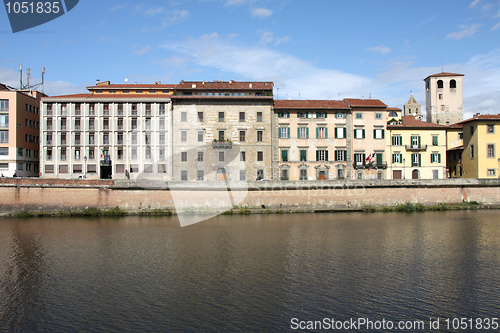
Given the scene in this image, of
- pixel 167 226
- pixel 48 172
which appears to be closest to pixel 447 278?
pixel 167 226

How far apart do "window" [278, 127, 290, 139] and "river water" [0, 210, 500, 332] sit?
20474 mm

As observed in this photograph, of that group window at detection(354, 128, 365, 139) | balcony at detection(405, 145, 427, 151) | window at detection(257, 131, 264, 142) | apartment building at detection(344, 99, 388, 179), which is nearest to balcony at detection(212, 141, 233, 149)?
window at detection(257, 131, 264, 142)

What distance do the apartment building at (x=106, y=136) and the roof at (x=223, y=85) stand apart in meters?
3.09

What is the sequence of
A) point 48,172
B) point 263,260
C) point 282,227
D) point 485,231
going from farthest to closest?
1. point 48,172
2. point 282,227
3. point 485,231
4. point 263,260

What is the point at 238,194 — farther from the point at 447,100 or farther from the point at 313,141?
the point at 447,100

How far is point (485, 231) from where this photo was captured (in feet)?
102

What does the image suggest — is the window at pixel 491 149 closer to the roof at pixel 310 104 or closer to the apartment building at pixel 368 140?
the apartment building at pixel 368 140

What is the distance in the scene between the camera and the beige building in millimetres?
67250

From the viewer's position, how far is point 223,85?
53.7 metres

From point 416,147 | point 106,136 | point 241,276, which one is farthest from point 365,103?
point 241,276

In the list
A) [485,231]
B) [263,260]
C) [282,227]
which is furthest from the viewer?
[282,227]

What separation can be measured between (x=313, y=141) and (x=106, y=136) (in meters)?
26.4

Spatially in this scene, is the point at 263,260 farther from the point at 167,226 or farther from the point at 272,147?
the point at 272,147

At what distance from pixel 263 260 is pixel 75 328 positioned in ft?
35.8
